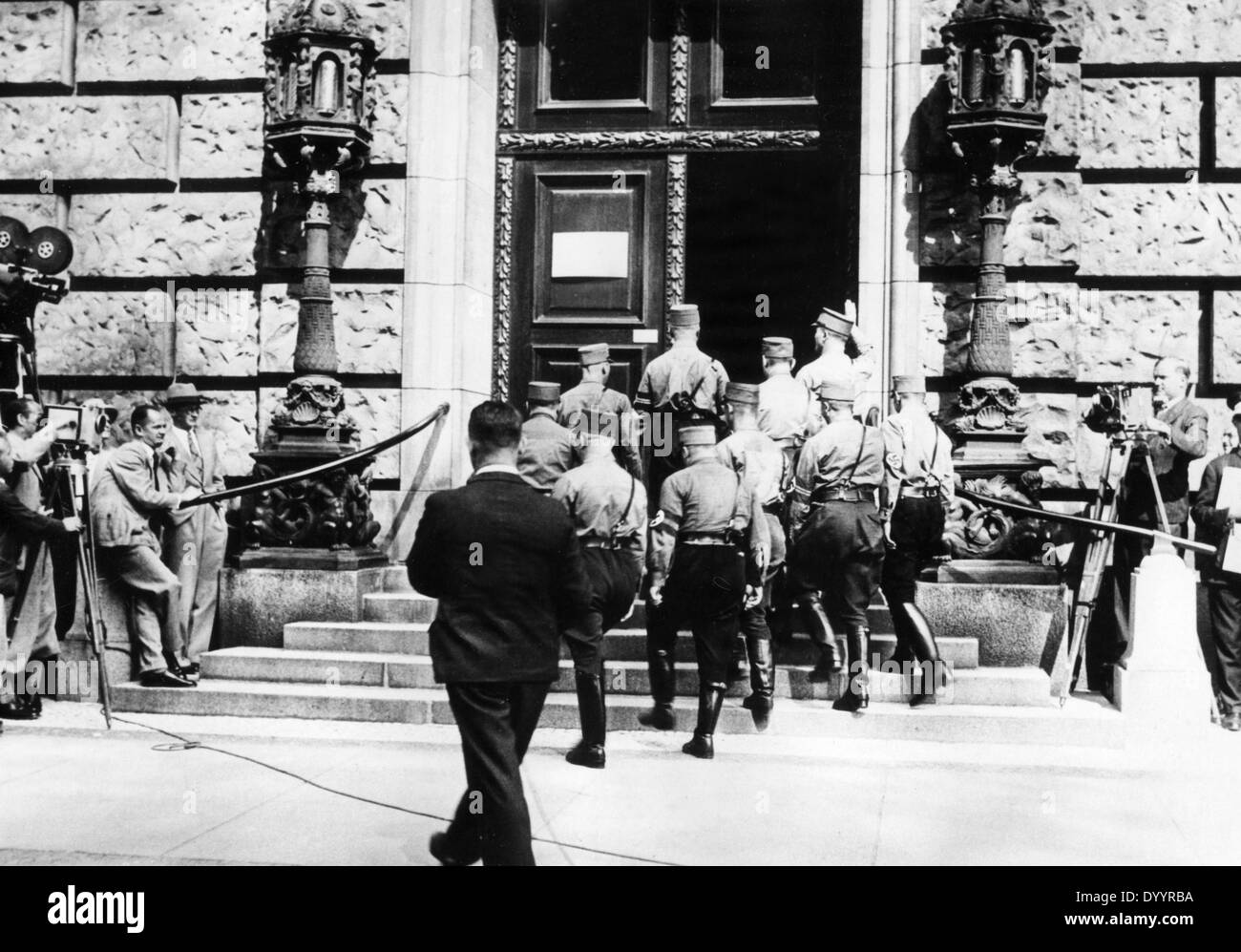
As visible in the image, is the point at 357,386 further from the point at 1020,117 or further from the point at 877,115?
the point at 1020,117

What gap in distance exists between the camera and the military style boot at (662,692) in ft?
29.3

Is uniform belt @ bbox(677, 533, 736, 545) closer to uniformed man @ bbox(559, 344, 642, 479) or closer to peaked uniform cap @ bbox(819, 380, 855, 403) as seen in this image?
peaked uniform cap @ bbox(819, 380, 855, 403)

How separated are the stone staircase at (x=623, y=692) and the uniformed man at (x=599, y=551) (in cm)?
92

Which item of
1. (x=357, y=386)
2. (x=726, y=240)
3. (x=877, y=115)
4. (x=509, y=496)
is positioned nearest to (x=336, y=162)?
(x=357, y=386)

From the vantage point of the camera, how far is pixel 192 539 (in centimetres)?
1047

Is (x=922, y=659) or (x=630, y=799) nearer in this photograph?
(x=630, y=799)

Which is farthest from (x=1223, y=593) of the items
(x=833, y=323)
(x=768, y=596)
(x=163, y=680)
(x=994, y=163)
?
(x=163, y=680)

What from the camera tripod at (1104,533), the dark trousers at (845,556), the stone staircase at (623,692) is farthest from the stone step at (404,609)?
the camera tripod at (1104,533)

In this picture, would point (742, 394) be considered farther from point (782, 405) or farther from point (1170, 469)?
point (1170, 469)

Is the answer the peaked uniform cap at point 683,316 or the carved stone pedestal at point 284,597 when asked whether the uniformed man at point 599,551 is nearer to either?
the peaked uniform cap at point 683,316

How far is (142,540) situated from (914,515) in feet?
18.0

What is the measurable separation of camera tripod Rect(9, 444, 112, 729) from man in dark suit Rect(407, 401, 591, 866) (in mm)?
4543
